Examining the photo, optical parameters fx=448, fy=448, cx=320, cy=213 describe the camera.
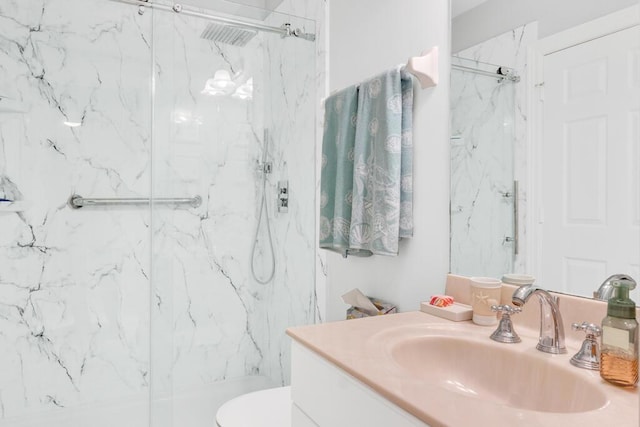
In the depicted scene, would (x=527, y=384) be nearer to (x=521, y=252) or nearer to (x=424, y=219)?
(x=521, y=252)

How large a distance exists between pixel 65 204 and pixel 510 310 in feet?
6.88

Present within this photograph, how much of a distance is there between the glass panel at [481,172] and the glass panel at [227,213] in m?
0.96

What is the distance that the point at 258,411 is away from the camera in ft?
5.10

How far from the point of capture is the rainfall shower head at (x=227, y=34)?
6.95ft

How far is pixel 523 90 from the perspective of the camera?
43.7 inches

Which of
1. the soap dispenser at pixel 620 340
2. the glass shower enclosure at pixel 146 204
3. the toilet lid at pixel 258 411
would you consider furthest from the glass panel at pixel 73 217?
the soap dispenser at pixel 620 340

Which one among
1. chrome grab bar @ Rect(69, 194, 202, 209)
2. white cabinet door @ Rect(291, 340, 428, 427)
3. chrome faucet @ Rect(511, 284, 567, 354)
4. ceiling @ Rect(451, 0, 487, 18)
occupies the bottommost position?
white cabinet door @ Rect(291, 340, 428, 427)

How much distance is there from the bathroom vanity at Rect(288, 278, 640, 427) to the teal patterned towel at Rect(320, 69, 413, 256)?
0.30 m

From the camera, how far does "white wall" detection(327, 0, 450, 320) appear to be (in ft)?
4.37

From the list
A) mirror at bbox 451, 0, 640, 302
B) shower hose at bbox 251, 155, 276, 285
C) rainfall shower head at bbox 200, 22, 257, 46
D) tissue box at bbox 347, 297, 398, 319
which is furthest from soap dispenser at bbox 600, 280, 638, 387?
rainfall shower head at bbox 200, 22, 257, 46

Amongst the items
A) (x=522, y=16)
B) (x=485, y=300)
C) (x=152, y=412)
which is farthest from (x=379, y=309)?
(x=152, y=412)

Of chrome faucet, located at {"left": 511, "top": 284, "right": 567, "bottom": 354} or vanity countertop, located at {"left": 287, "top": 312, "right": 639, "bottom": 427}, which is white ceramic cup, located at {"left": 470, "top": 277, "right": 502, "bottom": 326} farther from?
chrome faucet, located at {"left": 511, "top": 284, "right": 567, "bottom": 354}

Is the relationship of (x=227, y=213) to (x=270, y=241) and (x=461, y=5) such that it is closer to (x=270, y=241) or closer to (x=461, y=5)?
(x=270, y=241)

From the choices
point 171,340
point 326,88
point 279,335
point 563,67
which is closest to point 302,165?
point 326,88
